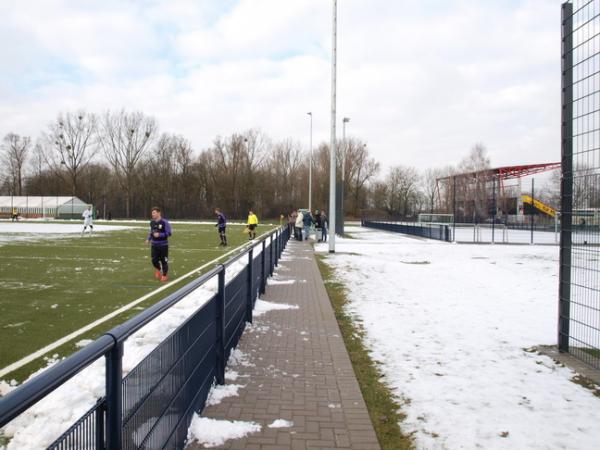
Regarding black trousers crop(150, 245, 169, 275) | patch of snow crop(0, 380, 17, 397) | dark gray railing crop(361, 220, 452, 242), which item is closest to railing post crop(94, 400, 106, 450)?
patch of snow crop(0, 380, 17, 397)

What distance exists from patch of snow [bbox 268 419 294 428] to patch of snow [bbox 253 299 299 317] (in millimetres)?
3883

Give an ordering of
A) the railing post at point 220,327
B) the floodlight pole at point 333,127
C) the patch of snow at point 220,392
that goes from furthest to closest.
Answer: the floodlight pole at point 333,127, the railing post at point 220,327, the patch of snow at point 220,392

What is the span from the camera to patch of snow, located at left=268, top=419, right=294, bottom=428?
367cm

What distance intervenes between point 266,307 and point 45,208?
6809 cm

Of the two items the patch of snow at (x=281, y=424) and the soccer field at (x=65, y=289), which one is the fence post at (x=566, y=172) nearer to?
the patch of snow at (x=281, y=424)

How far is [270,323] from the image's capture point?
704 cm

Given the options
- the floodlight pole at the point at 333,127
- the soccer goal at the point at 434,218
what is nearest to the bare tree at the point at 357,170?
the soccer goal at the point at 434,218

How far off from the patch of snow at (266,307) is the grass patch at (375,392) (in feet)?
3.26

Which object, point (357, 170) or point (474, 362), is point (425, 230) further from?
point (357, 170)

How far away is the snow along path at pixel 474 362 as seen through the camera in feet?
11.8

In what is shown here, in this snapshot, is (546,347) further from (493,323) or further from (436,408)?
(436,408)

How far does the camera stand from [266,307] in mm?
8164

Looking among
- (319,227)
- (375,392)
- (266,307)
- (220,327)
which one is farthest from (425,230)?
(220,327)

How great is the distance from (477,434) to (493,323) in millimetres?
3936
